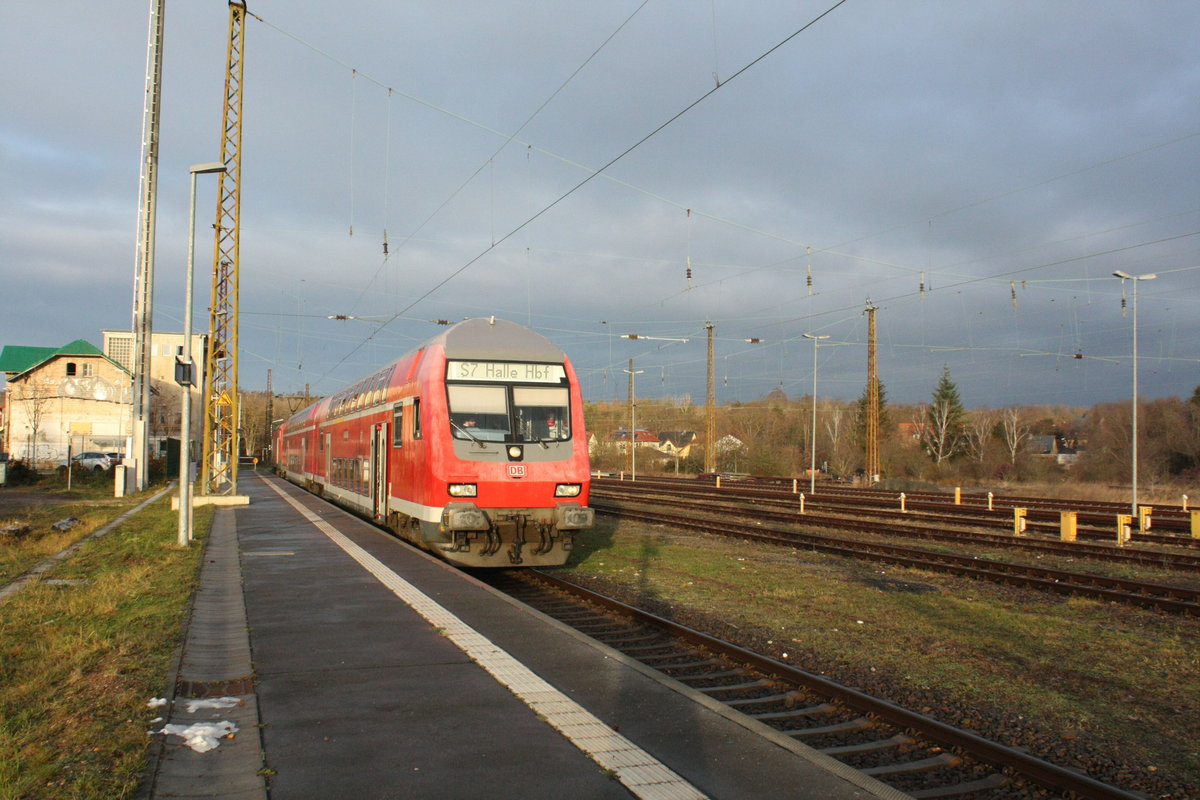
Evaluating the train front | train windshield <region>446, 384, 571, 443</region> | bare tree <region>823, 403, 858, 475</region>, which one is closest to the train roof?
the train front

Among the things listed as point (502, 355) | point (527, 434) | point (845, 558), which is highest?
point (502, 355)

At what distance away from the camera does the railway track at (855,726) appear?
514 cm

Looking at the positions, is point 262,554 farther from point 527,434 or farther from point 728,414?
point 728,414

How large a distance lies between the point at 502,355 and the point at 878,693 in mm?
7609

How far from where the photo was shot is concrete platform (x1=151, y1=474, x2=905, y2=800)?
15.1 ft

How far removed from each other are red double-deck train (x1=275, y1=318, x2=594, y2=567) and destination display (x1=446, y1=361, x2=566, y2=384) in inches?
0.6

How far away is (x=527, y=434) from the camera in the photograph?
12.7 metres

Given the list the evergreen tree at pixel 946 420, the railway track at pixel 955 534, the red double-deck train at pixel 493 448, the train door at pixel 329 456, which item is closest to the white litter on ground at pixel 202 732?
the red double-deck train at pixel 493 448

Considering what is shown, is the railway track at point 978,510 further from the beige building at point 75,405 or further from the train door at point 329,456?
the beige building at point 75,405

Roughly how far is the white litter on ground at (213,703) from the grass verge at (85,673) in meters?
0.26

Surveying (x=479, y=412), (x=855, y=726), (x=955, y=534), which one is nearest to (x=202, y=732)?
(x=855, y=726)

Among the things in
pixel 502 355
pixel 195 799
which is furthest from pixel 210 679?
pixel 502 355

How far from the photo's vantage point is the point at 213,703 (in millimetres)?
5914

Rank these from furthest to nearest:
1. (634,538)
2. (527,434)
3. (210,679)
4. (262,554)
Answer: (634,538) < (262,554) < (527,434) < (210,679)
